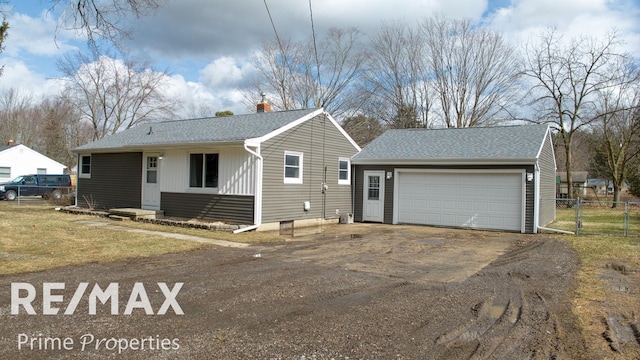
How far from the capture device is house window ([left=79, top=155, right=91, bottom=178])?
19531mm

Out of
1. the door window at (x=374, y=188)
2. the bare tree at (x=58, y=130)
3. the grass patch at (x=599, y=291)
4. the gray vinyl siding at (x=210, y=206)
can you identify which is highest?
the bare tree at (x=58, y=130)

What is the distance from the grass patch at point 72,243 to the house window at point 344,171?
585cm

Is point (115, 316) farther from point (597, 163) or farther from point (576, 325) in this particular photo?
point (597, 163)

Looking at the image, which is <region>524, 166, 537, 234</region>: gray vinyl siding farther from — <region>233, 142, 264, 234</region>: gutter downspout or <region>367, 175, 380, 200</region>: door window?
<region>233, 142, 264, 234</region>: gutter downspout

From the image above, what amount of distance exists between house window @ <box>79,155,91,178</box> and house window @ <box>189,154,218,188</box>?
7.21m

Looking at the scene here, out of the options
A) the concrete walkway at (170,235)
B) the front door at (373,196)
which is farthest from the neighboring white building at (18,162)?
the front door at (373,196)

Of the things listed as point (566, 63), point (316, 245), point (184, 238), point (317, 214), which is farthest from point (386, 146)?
point (566, 63)

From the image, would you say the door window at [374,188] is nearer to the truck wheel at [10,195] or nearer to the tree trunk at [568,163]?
the tree trunk at [568,163]

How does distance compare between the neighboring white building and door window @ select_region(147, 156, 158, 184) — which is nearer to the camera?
door window @ select_region(147, 156, 158, 184)

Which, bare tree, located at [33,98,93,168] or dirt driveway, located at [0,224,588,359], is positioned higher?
bare tree, located at [33,98,93,168]

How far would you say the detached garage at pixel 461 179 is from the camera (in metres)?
15.3

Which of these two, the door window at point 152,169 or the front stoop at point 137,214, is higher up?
the door window at point 152,169

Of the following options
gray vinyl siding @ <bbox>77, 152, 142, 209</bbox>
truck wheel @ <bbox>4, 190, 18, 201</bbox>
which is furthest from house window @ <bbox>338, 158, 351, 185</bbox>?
truck wheel @ <bbox>4, 190, 18, 201</bbox>

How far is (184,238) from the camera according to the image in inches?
458
